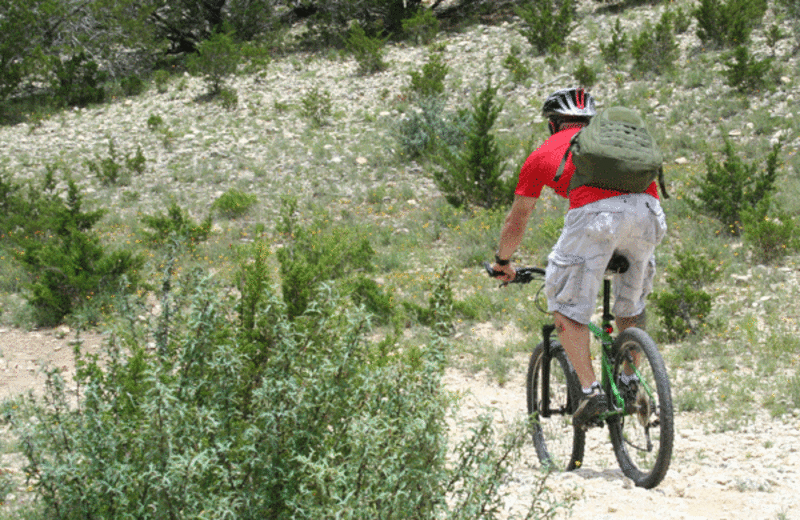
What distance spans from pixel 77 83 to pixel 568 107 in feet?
46.7

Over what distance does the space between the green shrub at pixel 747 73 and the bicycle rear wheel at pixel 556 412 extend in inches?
312

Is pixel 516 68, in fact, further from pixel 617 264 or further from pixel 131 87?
pixel 617 264

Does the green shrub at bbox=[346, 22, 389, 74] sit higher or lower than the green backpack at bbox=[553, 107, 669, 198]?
higher

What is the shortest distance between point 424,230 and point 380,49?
7.34 m

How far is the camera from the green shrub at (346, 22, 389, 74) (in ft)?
46.0

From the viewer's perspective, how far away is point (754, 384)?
4.26m

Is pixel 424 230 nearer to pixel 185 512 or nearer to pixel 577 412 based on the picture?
pixel 577 412

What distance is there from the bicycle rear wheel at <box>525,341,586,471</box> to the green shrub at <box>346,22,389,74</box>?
36.1ft

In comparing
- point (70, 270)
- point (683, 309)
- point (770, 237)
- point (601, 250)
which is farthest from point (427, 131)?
point (601, 250)

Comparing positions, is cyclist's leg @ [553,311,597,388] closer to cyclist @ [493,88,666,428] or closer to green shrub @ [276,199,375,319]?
cyclist @ [493,88,666,428]

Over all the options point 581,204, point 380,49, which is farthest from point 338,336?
point 380,49

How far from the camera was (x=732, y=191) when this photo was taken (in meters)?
7.18

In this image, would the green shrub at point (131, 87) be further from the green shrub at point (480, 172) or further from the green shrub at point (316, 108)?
the green shrub at point (480, 172)

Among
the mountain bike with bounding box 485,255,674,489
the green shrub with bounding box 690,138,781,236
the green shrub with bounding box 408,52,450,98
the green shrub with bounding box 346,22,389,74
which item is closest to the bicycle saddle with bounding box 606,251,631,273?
the mountain bike with bounding box 485,255,674,489
